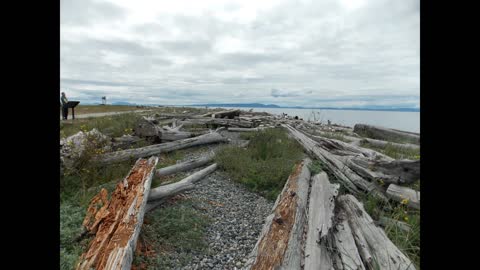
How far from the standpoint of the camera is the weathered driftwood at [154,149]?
7.12m

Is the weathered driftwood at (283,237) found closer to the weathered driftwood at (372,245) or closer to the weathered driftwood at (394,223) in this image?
the weathered driftwood at (372,245)

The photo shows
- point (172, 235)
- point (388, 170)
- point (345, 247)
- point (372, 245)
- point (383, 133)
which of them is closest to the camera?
point (345, 247)

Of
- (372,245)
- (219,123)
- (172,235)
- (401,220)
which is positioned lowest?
(172,235)

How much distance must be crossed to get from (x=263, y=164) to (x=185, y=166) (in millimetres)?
2176

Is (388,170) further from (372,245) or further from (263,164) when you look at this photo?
(263,164)

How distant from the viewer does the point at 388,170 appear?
526 centimetres

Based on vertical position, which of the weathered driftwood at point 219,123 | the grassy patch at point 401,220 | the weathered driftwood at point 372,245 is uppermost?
the weathered driftwood at point 219,123

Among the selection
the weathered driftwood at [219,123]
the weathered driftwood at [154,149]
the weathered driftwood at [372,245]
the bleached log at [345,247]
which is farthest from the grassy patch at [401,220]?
the weathered driftwood at [219,123]

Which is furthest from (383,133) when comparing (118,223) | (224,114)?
(118,223)

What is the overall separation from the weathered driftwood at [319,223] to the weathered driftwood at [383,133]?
762cm
